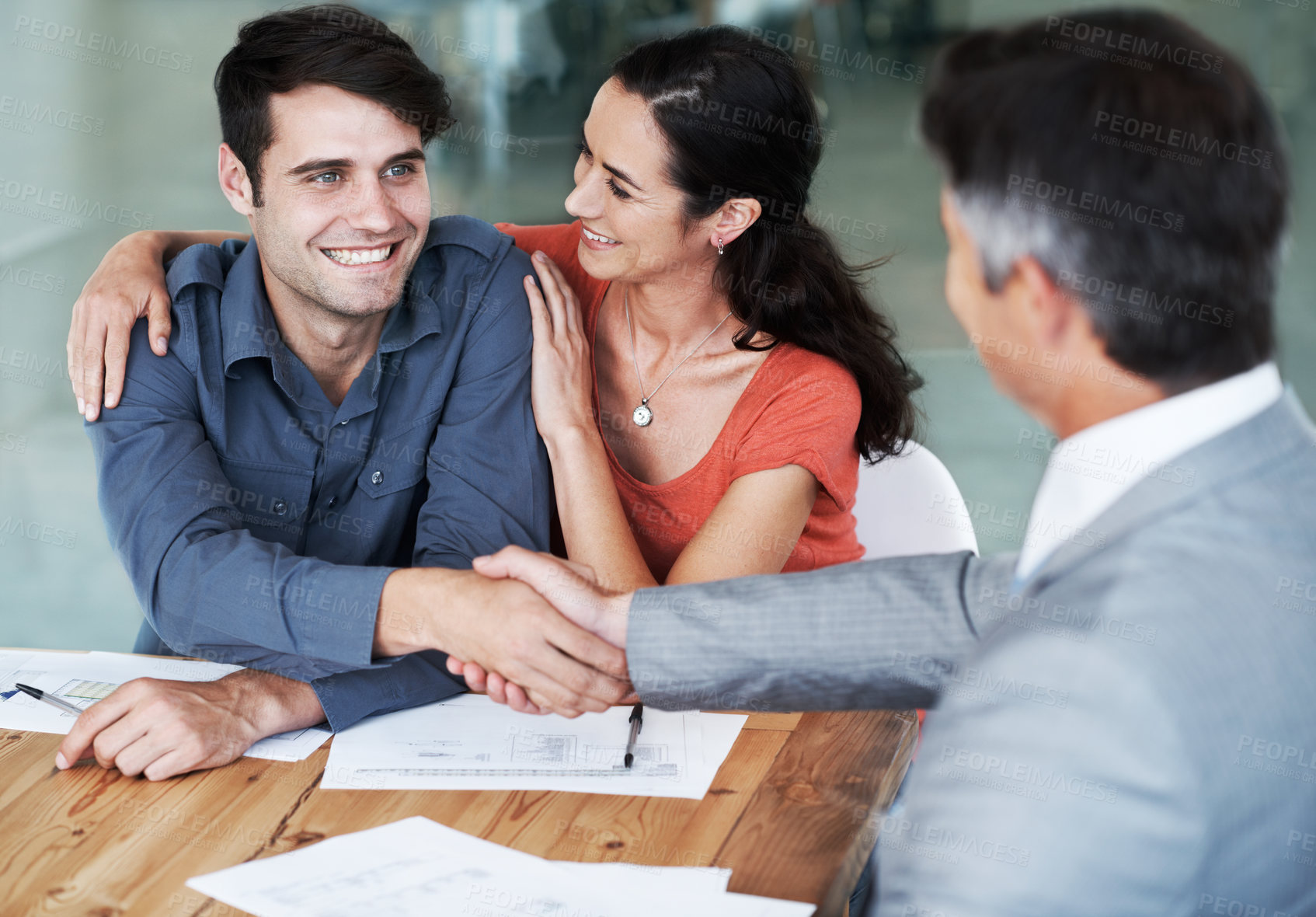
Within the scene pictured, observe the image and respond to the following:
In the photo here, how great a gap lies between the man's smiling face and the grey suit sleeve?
794mm

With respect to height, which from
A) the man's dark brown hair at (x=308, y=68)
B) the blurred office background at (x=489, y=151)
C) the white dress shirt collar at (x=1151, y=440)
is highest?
the man's dark brown hair at (x=308, y=68)

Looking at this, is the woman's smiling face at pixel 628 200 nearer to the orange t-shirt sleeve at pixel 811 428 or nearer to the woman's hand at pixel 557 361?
the woman's hand at pixel 557 361

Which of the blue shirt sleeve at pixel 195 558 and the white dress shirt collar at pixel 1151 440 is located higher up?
the white dress shirt collar at pixel 1151 440

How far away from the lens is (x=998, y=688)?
2.88 ft

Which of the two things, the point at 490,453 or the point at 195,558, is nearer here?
the point at 195,558

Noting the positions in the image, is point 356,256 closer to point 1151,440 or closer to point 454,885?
point 454,885

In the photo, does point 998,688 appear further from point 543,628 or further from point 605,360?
point 605,360

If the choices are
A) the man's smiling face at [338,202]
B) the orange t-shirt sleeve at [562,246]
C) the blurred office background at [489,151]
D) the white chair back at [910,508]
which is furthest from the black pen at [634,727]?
the blurred office background at [489,151]

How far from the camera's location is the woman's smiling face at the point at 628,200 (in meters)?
1.94

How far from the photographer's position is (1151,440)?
949mm

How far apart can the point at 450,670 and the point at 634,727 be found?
0.28 metres

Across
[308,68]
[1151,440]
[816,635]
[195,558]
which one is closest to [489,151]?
[308,68]

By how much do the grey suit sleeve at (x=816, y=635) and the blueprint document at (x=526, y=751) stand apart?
0.08 meters

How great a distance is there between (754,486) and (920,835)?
0.97 m
